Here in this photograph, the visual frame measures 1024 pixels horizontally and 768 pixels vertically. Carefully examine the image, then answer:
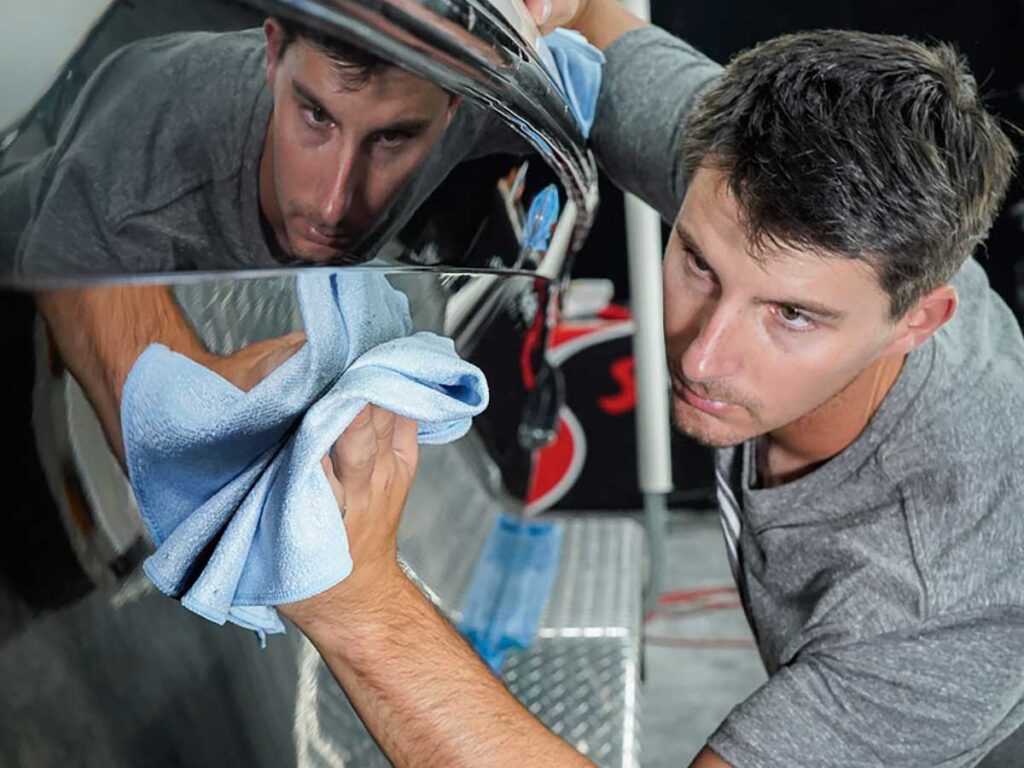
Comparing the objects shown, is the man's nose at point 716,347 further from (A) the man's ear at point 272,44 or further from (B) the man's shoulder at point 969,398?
(A) the man's ear at point 272,44

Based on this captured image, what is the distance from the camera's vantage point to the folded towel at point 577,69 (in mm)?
919

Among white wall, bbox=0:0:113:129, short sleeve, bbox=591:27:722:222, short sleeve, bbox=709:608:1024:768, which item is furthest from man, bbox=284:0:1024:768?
white wall, bbox=0:0:113:129

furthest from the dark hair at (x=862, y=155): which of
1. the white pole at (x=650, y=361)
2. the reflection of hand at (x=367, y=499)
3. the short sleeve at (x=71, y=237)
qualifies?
the white pole at (x=650, y=361)

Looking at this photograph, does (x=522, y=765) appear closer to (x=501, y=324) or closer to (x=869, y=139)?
(x=501, y=324)

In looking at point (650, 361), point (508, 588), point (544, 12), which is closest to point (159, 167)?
point (544, 12)

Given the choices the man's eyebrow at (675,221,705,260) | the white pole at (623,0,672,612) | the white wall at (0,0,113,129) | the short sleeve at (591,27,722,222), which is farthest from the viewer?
the white pole at (623,0,672,612)

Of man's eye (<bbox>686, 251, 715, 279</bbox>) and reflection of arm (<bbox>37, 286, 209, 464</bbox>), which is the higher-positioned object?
reflection of arm (<bbox>37, 286, 209, 464</bbox>)

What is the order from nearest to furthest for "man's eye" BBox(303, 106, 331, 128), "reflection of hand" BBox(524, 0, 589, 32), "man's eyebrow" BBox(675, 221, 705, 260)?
1. "man's eye" BBox(303, 106, 331, 128)
2. "reflection of hand" BBox(524, 0, 589, 32)
3. "man's eyebrow" BBox(675, 221, 705, 260)

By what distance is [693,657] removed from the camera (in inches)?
93.4

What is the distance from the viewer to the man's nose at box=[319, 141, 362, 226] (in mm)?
508

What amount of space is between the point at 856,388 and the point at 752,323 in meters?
0.15

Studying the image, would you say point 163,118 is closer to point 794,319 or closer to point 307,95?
point 307,95

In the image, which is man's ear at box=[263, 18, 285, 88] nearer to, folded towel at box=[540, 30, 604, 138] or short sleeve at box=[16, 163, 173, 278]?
short sleeve at box=[16, 163, 173, 278]

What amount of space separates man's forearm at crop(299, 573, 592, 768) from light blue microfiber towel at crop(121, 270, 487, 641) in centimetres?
8
